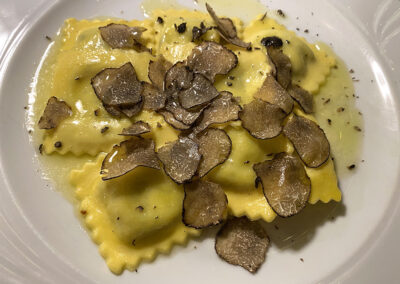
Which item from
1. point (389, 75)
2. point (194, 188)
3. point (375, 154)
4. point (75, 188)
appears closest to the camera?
point (194, 188)

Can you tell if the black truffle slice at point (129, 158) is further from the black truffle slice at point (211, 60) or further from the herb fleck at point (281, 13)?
the herb fleck at point (281, 13)

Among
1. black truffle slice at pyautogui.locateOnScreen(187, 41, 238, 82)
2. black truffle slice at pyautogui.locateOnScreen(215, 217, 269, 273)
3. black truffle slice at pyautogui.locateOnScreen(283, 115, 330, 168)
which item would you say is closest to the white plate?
black truffle slice at pyautogui.locateOnScreen(215, 217, 269, 273)

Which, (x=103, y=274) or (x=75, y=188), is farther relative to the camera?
(x=75, y=188)

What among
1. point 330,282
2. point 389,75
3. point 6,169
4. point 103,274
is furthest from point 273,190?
point 6,169

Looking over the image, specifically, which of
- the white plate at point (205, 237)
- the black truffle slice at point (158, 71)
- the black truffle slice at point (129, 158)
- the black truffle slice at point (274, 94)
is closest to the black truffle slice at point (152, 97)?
the black truffle slice at point (158, 71)

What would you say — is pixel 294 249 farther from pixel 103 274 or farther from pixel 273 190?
pixel 103 274

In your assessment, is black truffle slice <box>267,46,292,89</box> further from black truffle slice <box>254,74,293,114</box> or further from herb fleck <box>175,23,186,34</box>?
herb fleck <box>175,23,186,34</box>
